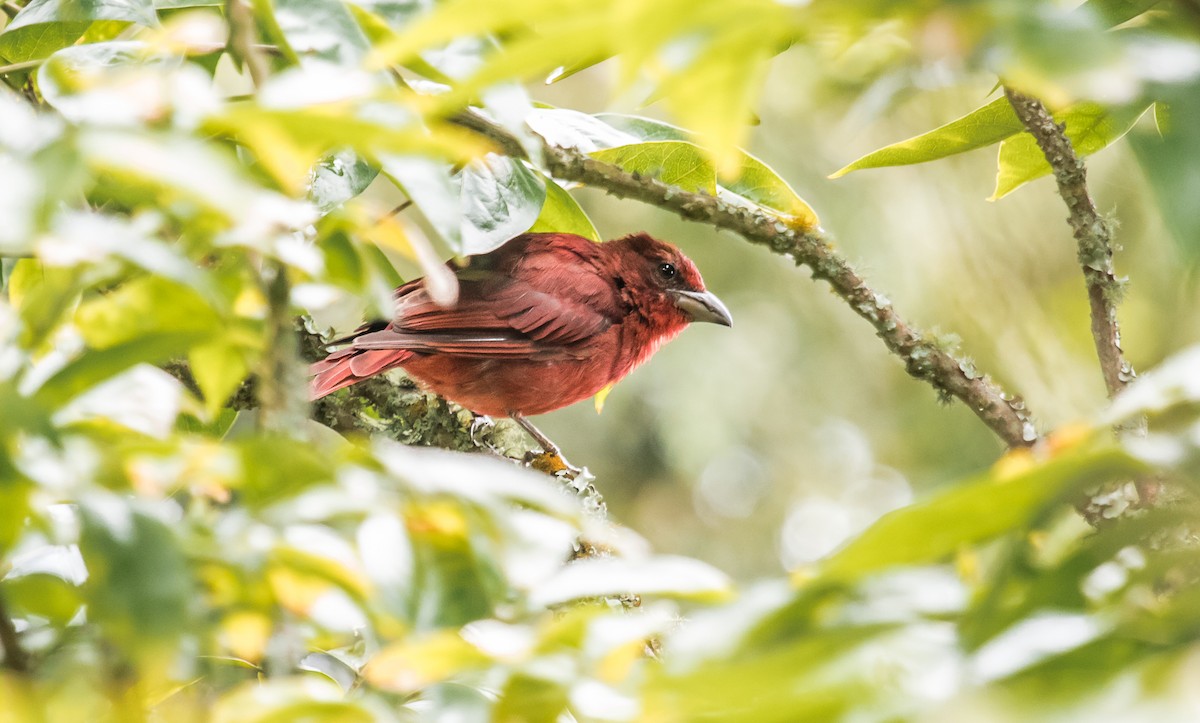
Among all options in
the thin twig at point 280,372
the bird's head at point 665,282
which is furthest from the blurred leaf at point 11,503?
the bird's head at point 665,282

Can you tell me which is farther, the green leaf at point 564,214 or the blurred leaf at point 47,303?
the green leaf at point 564,214

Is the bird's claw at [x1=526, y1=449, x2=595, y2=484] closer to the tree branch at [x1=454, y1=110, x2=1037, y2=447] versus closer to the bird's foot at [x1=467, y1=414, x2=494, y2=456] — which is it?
the bird's foot at [x1=467, y1=414, x2=494, y2=456]

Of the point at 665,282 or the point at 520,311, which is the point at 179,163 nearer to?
the point at 520,311

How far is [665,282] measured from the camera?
4.75 m

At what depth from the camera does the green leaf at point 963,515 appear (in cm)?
77

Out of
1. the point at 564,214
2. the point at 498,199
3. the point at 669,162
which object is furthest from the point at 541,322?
the point at 498,199

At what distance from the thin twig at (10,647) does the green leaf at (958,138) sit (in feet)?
4.97

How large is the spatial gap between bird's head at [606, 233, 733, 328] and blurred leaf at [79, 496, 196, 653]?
3.86 metres

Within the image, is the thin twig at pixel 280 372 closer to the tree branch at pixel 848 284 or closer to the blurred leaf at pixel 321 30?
the blurred leaf at pixel 321 30

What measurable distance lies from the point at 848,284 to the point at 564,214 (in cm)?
68

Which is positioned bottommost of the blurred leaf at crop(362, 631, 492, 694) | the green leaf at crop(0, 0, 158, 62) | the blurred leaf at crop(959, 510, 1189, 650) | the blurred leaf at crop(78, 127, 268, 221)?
the blurred leaf at crop(362, 631, 492, 694)

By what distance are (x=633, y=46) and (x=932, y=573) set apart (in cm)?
47

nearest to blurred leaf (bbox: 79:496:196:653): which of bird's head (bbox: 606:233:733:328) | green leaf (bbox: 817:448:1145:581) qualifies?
green leaf (bbox: 817:448:1145:581)

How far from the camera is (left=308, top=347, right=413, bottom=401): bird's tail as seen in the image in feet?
10.9
